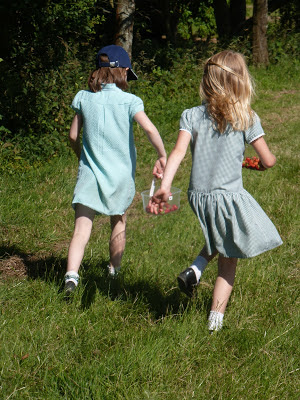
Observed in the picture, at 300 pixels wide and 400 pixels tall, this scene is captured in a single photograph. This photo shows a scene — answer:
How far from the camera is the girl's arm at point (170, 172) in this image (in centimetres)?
337

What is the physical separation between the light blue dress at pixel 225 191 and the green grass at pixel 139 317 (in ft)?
1.63

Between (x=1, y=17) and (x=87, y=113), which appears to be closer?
(x=87, y=113)

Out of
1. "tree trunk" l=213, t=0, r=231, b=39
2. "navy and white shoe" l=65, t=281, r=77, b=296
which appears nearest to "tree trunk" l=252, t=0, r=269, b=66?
"tree trunk" l=213, t=0, r=231, b=39

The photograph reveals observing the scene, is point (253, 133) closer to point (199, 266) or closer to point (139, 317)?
point (199, 266)

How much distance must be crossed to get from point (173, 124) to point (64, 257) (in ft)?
18.2

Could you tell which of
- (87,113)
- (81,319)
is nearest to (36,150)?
(87,113)

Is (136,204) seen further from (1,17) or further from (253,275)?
(1,17)

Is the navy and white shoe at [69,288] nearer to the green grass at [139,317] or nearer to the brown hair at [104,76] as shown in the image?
the green grass at [139,317]

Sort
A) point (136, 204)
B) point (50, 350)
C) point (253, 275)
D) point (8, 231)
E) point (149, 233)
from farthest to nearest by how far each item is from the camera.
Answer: point (136, 204) → point (149, 233) → point (8, 231) → point (253, 275) → point (50, 350)

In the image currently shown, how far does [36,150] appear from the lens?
8.20 m

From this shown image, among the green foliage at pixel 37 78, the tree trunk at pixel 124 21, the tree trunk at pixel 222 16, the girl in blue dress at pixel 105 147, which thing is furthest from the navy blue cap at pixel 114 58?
the tree trunk at pixel 222 16

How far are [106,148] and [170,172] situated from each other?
2.56 ft

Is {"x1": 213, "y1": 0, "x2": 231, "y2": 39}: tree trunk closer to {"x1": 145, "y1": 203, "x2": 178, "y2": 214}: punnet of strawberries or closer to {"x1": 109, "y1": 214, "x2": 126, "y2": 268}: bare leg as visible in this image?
{"x1": 109, "y1": 214, "x2": 126, "y2": 268}: bare leg

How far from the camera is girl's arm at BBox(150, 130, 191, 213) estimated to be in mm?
3373
